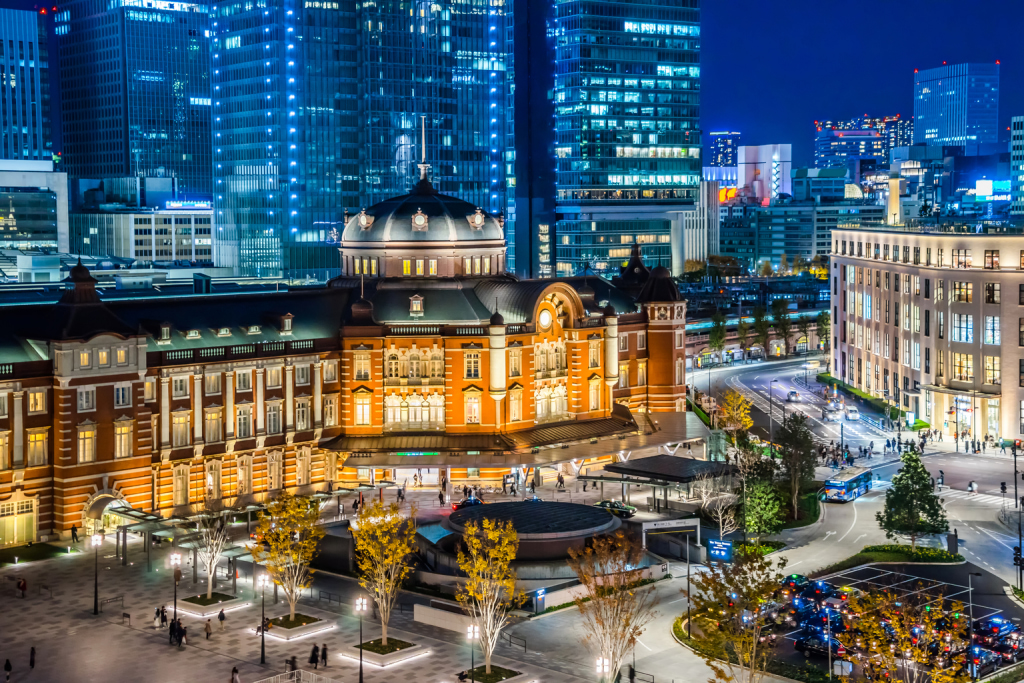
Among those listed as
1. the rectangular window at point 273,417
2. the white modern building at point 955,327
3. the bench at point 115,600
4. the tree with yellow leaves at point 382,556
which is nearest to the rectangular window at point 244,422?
the rectangular window at point 273,417

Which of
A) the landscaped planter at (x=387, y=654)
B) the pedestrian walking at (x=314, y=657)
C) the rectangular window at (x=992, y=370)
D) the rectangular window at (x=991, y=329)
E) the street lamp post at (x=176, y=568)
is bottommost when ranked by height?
the landscaped planter at (x=387, y=654)

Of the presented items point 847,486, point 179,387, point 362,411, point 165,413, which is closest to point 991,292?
point 847,486

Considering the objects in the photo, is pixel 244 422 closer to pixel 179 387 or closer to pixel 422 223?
pixel 179 387

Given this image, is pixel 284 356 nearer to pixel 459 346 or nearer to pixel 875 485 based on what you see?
pixel 459 346

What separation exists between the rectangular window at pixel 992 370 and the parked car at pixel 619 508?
54.5 m

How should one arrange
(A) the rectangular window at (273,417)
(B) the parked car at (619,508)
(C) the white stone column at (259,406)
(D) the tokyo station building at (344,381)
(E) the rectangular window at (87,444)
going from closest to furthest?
(D) the tokyo station building at (344,381)
(E) the rectangular window at (87,444)
(B) the parked car at (619,508)
(C) the white stone column at (259,406)
(A) the rectangular window at (273,417)

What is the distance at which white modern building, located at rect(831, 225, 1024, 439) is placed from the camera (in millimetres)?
156500

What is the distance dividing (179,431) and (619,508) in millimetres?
35218

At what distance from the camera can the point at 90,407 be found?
11450 cm

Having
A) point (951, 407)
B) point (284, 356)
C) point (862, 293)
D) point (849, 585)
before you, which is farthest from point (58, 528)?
point (862, 293)

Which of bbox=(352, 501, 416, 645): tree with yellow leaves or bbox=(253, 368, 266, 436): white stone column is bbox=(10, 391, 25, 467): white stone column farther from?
bbox=(352, 501, 416, 645): tree with yellow leaves

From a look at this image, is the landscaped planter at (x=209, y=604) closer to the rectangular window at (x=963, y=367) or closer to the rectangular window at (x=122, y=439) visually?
the rectangular window at (x=122, y=439)

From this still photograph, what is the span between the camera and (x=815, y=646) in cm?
8519

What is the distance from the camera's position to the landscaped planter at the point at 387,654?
8450 centimetres
